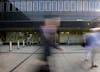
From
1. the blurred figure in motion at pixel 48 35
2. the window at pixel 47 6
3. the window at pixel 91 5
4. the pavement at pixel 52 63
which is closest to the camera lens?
the blurred figure in motion at pixel 48 35

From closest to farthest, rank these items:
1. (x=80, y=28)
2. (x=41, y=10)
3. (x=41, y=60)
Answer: (x=41, y=60) → (x=80, y=28) → (x=41, y=10)

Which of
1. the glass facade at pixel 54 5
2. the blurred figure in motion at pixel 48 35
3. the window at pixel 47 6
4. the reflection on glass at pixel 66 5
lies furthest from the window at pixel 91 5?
the blurred figure in motion at pixel 48 35

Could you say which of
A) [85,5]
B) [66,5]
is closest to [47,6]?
[66,5]

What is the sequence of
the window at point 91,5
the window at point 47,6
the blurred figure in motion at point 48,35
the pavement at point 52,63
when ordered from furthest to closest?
the window at point 91,5
the window at point 47,6
the pavement at point 52,63
the blurred figure in motion at point 48,35

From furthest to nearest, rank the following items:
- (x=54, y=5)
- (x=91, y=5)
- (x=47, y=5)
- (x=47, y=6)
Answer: (x=91, y=5)
(x=47, y=5)
(x=47, y=6)
(x=54, y=5)

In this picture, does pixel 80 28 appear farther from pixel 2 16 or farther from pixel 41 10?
pixel 2 16

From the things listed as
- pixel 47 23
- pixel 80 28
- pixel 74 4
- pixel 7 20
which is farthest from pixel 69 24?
pixel 47 23

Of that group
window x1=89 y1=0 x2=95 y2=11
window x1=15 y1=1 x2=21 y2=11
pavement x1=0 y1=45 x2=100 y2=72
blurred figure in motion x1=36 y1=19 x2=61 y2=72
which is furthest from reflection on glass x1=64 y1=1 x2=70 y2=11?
blurred figure in motion x1=36 y1=19 x2=61 y2=72

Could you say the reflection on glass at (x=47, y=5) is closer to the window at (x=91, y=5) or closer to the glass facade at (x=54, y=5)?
the glass facade at (x=54, y=5)

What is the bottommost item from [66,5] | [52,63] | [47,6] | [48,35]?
[52,63]

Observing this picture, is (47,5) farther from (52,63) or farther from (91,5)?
(52,63)

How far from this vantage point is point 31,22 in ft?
229

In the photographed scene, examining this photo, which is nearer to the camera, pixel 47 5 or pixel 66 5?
pixel 66 5

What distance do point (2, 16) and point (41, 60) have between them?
65669 mm
